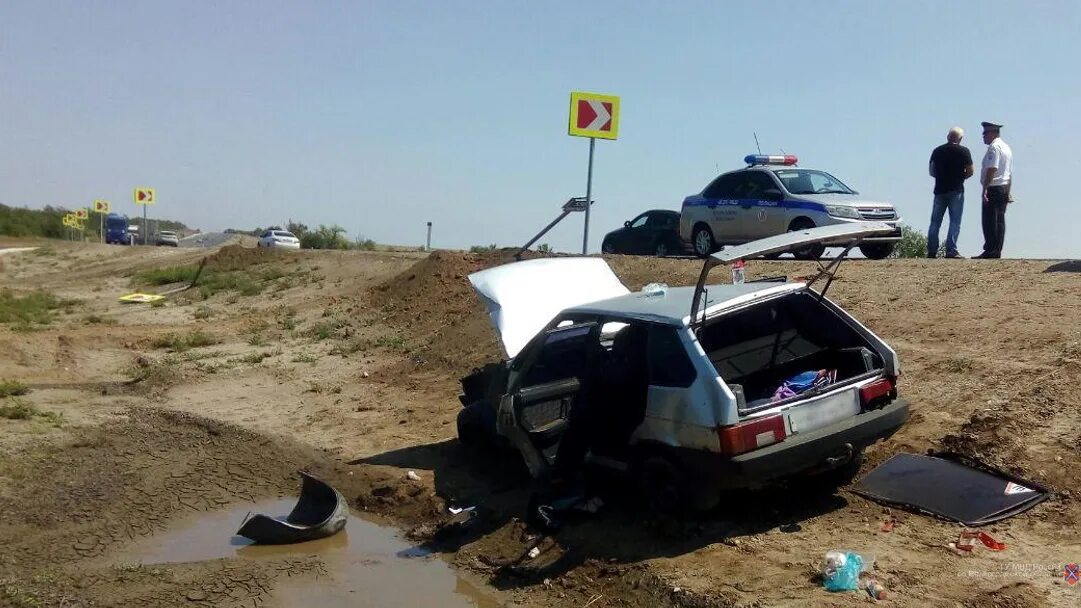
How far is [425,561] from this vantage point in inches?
279

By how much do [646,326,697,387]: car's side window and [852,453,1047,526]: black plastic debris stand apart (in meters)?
1.58

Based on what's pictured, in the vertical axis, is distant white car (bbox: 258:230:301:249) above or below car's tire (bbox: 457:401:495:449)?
above

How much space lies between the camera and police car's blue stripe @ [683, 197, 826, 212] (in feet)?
49.5

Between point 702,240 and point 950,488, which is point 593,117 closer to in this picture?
point 702,240

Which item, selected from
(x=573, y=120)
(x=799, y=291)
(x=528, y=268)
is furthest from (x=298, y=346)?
(x=799, y=291)

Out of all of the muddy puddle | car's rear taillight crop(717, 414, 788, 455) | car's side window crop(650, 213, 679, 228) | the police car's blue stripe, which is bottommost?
the muddy puddle

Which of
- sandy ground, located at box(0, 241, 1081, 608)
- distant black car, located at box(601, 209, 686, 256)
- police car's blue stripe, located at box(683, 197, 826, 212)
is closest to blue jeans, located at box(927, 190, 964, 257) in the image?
police car's blue stripe, located at box(683, 197, 826, 212)

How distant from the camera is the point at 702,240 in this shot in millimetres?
17516

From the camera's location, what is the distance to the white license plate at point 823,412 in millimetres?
6309

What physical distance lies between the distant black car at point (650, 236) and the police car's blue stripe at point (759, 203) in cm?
389

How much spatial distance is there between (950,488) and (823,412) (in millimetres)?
1071

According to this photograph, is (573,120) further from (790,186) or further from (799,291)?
(799,291)

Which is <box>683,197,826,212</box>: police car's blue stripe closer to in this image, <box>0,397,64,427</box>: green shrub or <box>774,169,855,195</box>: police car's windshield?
<box>774,169,855,195</box>: police car's windshield

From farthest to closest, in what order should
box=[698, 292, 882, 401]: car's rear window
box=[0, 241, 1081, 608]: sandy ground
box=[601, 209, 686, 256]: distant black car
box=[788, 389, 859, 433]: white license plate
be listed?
1. box=[601, 209, 686, 256]: distant black car
2. box=[698, 292, 882, 401]: car's rear window
3. box=[788, 389, 859, 433]: white license plate
4. box=[0, 241, 1081, 608]: sandy ground
